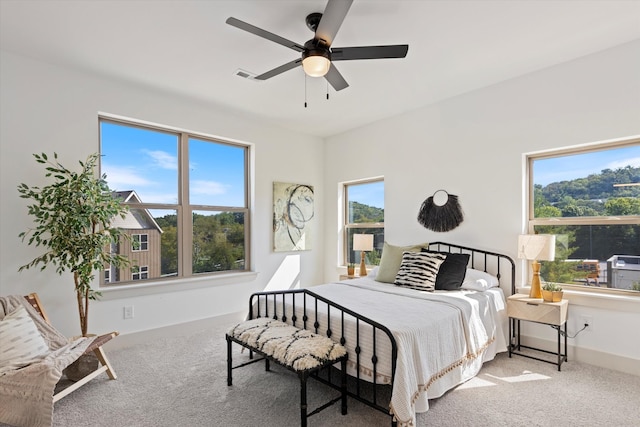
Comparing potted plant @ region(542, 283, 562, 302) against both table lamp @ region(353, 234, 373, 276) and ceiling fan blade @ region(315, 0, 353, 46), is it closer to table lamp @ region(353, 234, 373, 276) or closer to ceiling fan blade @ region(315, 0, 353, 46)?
table lamp @ region(353, 234, 373, 276)

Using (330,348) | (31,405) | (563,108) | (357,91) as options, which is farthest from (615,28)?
(31,405)

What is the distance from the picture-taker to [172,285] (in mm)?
3916

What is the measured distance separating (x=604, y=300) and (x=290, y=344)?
270 cm

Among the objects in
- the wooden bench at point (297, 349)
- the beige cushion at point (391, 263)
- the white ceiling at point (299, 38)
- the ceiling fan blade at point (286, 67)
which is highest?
the white ceiling at point (299, 38)

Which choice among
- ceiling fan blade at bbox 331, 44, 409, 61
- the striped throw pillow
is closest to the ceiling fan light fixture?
ceiling fan blade at bbox 331, 44, 409, 61

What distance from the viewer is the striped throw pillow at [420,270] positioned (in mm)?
3283

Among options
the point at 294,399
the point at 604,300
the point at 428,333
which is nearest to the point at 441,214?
the point at 604,300

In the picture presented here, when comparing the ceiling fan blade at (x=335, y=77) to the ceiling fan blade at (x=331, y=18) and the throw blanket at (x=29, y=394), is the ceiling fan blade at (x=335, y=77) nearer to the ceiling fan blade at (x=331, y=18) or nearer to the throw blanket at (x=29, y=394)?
the ceiling fan blade at (x=331, y=18)

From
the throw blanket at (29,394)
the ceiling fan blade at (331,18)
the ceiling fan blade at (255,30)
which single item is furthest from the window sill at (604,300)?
the throw blanket at (29,394)

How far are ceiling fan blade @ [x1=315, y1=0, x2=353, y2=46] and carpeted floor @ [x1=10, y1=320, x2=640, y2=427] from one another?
238 cm

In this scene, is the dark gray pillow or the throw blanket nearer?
the throw blanket

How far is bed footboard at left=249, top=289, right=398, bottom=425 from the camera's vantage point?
2117mm

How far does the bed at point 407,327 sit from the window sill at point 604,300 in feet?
1.60

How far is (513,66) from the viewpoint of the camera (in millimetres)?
3201
